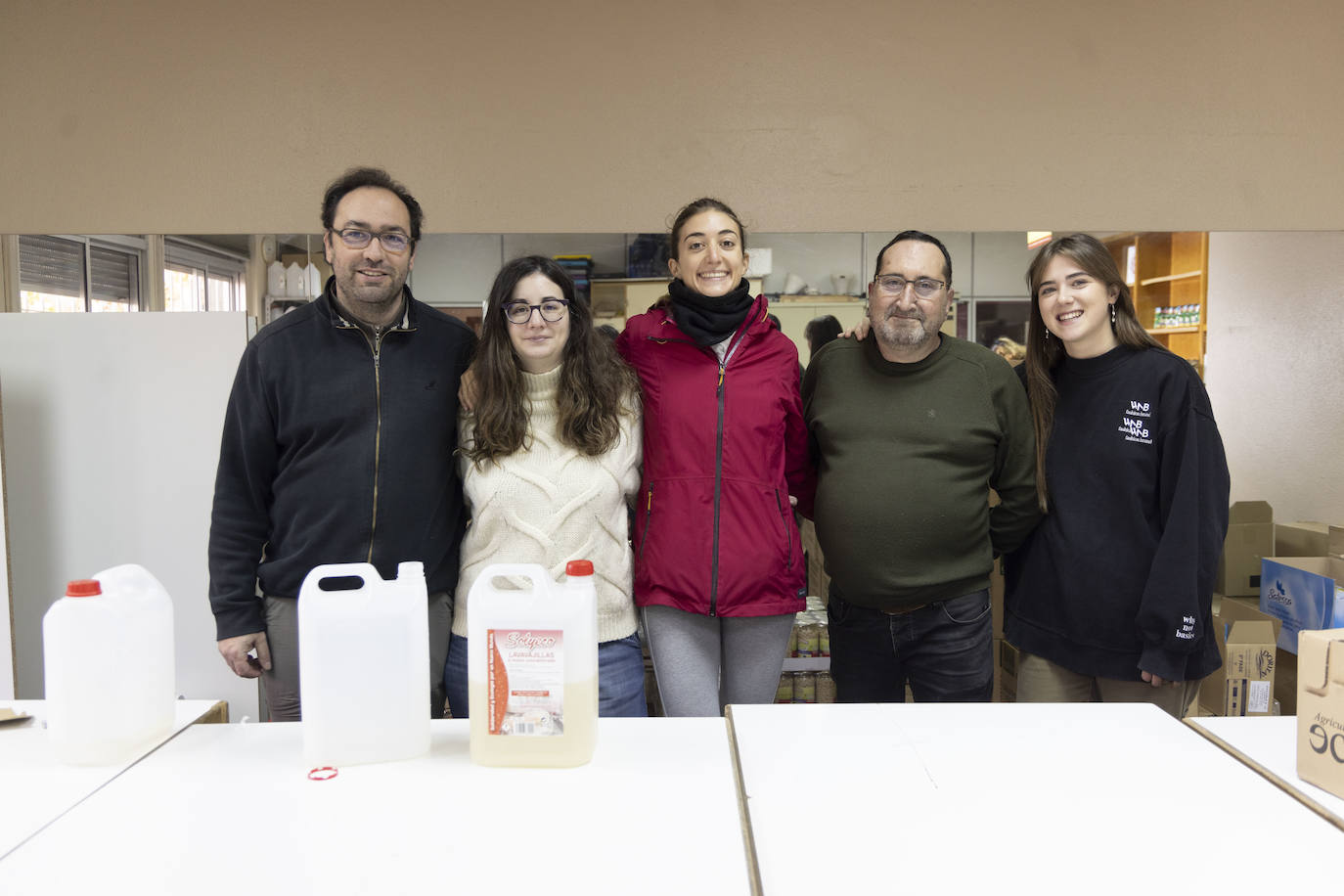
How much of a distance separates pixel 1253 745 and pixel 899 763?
0.61 meters

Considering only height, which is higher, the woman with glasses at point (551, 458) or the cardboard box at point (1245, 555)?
the woman with glasses at point (551, 458)

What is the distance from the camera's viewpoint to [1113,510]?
212 cm

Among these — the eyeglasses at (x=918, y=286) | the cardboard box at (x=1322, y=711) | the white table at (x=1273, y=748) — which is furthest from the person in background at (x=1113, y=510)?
the cardboard box at (x=1322, y=711)

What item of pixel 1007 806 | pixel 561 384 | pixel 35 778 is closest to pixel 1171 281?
pixel 561 384

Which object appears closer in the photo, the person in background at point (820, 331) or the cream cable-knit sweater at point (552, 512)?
the cream cable-knit sweater at point (552, 512)

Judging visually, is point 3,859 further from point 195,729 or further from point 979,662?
point 979,662

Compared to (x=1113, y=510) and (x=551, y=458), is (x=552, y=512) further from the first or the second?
(x=1113, y=510)

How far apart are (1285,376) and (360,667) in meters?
3.45

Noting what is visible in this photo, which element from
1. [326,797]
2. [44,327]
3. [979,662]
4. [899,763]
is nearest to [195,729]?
[326,797]

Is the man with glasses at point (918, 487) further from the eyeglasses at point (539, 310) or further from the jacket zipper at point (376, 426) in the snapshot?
the jacket zipper at point (376, 426)

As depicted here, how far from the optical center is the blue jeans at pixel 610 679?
6.22 feet

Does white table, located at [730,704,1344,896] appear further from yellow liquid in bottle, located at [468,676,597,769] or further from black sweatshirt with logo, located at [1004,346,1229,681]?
black sweatshirt with logo, located at [1004,346,1229,681]

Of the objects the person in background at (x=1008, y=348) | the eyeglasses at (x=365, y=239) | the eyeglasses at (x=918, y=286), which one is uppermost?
the eyeglasses at (x=365, y=239)

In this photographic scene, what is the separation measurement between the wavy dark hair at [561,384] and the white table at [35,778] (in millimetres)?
746
